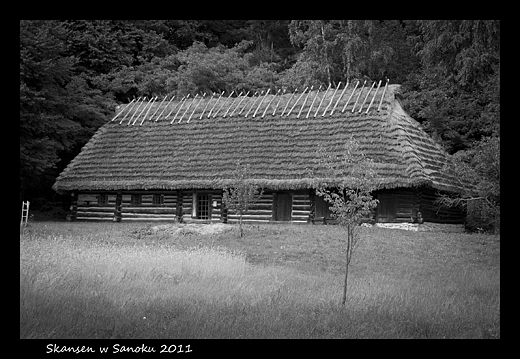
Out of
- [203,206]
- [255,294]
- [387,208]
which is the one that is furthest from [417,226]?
[255,294]

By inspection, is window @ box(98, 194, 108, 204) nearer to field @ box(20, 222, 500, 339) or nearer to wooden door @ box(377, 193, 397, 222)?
field @ box(20, 222, 500, 339)

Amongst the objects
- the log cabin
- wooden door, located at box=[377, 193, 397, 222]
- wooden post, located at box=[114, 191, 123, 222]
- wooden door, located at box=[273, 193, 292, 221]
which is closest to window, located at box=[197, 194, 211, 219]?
the log cabin

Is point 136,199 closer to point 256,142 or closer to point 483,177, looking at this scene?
point 256,142

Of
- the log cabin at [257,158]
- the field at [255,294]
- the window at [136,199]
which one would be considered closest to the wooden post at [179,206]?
the log cabin at [257,158]

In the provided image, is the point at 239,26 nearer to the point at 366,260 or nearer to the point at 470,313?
the point at 366,260

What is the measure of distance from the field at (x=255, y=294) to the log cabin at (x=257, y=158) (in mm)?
7946

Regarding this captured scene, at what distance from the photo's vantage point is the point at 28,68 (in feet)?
108

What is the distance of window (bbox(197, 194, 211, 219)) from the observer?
33.2 metres

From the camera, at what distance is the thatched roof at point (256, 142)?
29.8m

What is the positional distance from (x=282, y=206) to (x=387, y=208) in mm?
5391

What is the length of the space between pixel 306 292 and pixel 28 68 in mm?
24517

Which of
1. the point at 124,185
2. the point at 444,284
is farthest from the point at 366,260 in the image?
the point at 124,185

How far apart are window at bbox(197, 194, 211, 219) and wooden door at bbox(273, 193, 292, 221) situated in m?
3.77

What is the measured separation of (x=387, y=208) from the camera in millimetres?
29453
